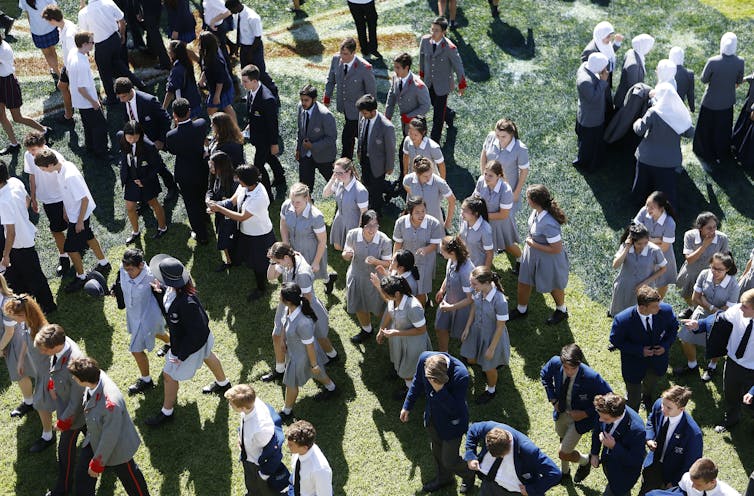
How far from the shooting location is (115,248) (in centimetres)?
1096

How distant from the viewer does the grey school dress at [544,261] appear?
920cm

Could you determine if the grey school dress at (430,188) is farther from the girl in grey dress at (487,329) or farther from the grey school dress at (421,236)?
the girl in grey dress at (487,329)

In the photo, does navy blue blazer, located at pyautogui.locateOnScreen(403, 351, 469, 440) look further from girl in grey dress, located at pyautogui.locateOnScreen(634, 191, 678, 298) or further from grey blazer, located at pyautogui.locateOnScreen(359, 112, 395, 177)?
grey blazer, located at pyautogui.locateOnScreen(359, 112, 395, 177)

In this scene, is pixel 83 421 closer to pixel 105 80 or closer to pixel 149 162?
pixel 149 162

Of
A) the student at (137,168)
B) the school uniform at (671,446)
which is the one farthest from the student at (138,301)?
the school uniform at (671,446)

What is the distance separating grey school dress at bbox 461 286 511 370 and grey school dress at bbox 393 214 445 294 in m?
1.00

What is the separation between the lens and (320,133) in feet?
35.5

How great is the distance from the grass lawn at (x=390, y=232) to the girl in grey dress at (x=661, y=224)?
2.91ft

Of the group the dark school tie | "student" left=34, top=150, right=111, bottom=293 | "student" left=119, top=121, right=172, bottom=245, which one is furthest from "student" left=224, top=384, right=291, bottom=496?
the dark school tie

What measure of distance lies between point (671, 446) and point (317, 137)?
5772mm

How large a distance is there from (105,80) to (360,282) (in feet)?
19.7

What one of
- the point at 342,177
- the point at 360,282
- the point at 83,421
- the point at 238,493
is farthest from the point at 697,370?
the point at 83,421

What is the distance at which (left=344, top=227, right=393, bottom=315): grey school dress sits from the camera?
29.5ft

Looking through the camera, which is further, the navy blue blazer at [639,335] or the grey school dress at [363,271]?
the grey school dress at [363,271]
